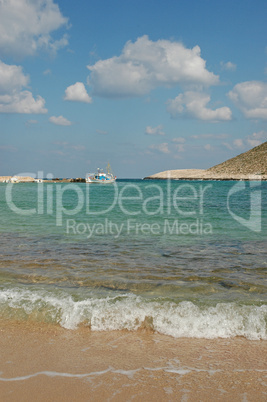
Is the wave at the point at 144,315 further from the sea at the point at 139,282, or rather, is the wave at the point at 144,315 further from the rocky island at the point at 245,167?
the rocky island at the point at 245,167

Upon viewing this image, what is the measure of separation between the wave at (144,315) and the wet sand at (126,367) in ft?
0.73

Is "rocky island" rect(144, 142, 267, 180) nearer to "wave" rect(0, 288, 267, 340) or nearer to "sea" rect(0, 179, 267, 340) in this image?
"sea" rect(0, 179, 267, 340)

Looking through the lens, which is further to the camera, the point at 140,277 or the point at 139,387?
the point at 140,277

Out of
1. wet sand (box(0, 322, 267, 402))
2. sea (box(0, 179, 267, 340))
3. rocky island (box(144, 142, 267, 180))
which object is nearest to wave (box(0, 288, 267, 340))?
sea (box(0, 179, 267, 340))

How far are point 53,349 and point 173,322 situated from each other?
1921mm

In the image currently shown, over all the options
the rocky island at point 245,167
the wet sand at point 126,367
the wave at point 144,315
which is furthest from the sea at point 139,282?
the rocky island at point 245,167

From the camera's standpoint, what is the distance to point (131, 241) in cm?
1202

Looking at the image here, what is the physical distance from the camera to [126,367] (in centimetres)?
389

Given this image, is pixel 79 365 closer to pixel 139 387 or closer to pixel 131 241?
pixel 139 387

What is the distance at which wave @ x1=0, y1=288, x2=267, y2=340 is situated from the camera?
196 inches

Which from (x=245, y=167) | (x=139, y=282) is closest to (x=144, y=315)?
(x=139, y=282)

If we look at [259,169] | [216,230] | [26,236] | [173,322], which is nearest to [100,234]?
[26,236]

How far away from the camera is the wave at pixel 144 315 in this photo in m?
4.98

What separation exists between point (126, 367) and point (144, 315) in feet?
4.77
